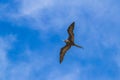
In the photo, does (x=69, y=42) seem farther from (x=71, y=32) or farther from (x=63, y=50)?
(x=63, y=50)

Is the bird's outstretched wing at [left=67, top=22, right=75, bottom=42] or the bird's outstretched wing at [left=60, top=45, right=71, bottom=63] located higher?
the bird's outstretched wing at [left=60, top=45, right=71, bottom=63]

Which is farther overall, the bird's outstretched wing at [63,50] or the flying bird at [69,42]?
the bird's outstretched wing at [63,50]

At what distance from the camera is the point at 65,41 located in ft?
308

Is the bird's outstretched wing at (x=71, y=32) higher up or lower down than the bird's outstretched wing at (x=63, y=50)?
lower down

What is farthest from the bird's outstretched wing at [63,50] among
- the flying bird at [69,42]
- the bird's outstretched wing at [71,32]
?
the bird's outstretched wing at [71,32]

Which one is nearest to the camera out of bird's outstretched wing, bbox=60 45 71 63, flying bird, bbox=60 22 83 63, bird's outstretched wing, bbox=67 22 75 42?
bird's outstretched wing, bbox=67 22 75 42

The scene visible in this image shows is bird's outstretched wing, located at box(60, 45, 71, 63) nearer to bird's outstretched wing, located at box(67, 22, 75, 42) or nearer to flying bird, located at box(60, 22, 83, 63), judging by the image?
flying bird, located at box(60, 22, 83, 63)

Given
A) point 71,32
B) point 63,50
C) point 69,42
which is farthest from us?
point 63,50

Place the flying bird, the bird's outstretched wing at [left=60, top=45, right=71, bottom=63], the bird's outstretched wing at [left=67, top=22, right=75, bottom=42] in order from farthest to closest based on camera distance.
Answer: the bird's outstretched wing at [left=60, top=45, right=71, bottom=63]
the flying bird
the bird's outstretched wing at [left=67, top=22, right=75, bottom=42]

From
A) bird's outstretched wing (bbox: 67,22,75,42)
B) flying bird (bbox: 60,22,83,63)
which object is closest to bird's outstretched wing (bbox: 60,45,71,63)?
flying bird (bbox: 60,22,83,63)

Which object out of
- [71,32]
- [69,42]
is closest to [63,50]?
[69,42]

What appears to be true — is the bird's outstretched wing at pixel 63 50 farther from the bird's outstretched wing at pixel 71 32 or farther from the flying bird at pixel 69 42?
the bird's outstretched wing at pixel 71 32

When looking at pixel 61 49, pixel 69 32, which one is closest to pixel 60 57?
pixel 61 49

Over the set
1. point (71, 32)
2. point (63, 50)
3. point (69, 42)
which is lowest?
point (69, 42)
